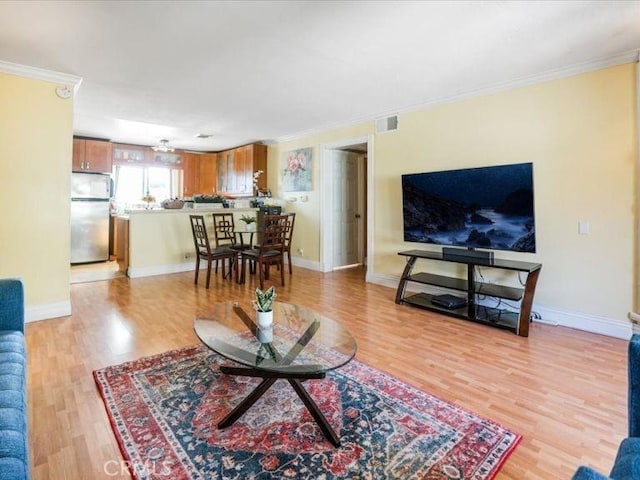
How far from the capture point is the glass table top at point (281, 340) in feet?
5.69

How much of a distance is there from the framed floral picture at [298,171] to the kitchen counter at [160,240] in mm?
1276

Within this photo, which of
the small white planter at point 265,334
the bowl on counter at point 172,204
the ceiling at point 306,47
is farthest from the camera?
the bowl on counter at point 172,204

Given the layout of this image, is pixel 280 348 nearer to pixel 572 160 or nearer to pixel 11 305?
pixel 11 305

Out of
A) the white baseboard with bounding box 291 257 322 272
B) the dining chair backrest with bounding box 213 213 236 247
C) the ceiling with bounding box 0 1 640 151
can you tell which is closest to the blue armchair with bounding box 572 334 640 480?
the ceiling with bounding box 0 1 640 151

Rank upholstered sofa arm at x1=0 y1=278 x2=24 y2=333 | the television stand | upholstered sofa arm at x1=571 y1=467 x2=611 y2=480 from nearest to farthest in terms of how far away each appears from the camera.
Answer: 1. upholstered sofa arm at x1=571 y1=467 x2=611 y2=480
2. upholstered sofa arm at x1=0 y1=278 x2=24 y2=333
3. the television stand

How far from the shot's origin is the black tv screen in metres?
3.41

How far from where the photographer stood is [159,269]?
586 cm

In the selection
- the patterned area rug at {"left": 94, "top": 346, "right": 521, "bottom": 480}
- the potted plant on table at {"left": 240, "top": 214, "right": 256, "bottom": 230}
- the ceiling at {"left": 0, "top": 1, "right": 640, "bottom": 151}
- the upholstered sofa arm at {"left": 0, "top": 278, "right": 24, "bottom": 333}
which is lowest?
the patterned area rug at {"left": 94, "top": 346, "right": 521, "bottom": 480}

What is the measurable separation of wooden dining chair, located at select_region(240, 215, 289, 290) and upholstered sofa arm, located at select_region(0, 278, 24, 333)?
296cm

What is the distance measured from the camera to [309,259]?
6.54 meters

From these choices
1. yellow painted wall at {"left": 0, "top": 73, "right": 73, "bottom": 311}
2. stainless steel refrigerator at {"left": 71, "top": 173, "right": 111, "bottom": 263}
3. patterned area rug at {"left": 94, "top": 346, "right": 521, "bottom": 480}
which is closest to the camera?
patterned area rug at {"left": 94, "top": 346, "right": 521, "bottom": 480}

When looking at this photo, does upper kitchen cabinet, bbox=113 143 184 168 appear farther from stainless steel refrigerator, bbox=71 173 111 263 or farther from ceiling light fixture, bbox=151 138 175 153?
stainless steel refrigerator, bbox=71 173 111 263

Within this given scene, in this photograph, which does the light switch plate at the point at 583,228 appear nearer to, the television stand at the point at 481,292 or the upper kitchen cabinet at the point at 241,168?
the television stand at the point at 481,292

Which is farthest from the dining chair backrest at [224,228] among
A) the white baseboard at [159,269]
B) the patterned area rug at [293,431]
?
the patterned area rug at [293,431]
